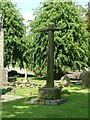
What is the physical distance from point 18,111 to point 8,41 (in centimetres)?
2169

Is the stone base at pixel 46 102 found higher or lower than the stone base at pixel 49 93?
lower

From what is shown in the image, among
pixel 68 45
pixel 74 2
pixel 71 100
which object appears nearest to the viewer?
pixel 71 100

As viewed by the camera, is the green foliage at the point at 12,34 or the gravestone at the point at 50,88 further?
the green foliage at the point at 12,34

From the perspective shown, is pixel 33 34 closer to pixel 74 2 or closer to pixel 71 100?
pixel 74 2

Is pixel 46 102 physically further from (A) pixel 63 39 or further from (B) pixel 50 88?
(A) pixel 63 39

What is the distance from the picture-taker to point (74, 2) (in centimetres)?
3081

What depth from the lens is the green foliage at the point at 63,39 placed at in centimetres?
2856

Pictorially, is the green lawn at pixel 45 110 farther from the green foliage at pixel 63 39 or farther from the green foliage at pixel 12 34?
the green foliage at pixel 12 34

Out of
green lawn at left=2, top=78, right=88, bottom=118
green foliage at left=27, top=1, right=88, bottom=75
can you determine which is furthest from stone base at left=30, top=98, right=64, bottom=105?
green foliage at left=27, top=1, right=88, bottom=75

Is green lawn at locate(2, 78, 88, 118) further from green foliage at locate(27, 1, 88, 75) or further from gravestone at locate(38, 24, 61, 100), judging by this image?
green foliage at locate(27, 1, 88, 75)

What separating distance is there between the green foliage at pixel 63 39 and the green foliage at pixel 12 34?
336 centimetres

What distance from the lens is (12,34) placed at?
108ft

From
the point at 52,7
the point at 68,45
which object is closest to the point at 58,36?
the point at 68,45

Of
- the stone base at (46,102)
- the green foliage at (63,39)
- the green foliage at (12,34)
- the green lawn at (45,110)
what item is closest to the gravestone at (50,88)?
the stone base at (46,102)
